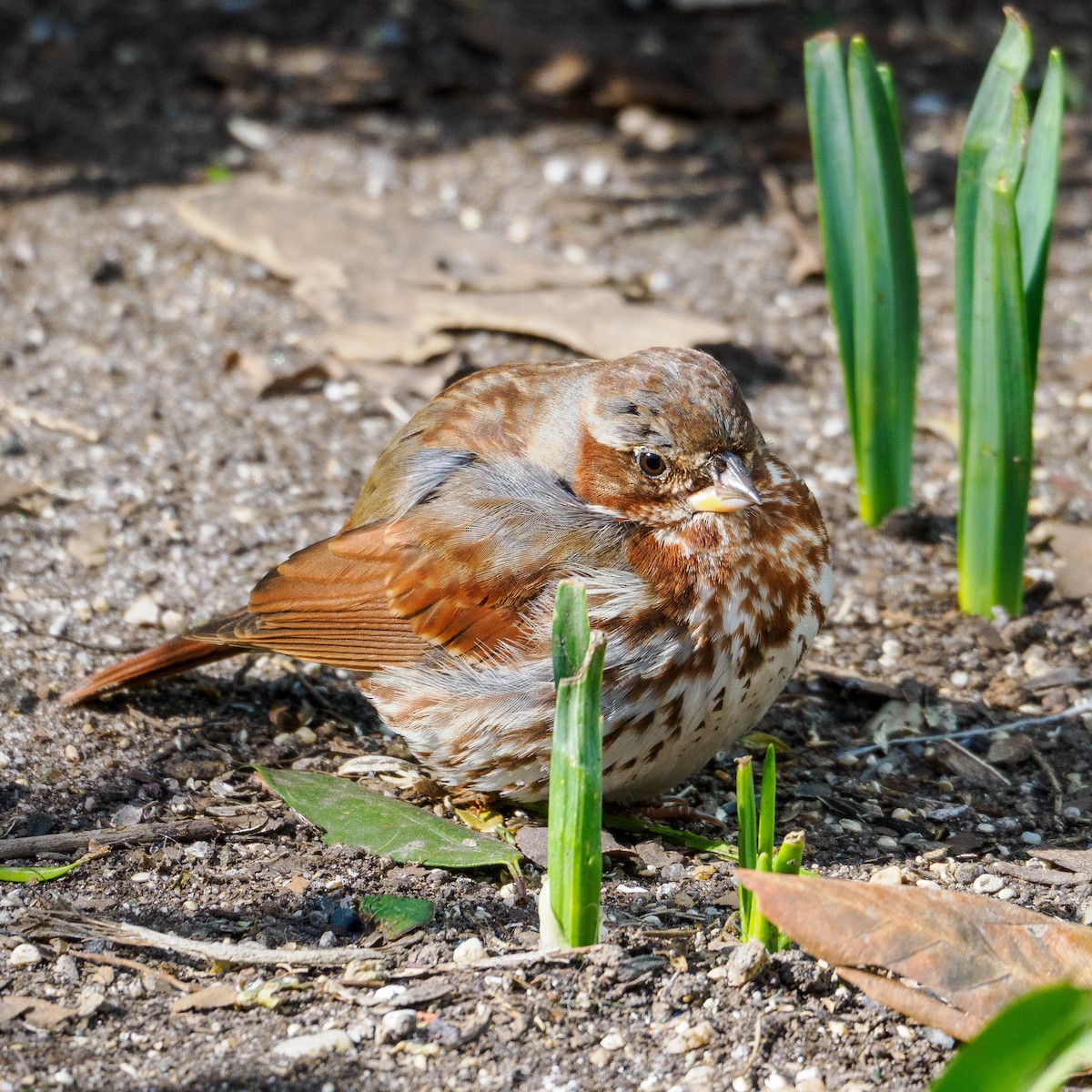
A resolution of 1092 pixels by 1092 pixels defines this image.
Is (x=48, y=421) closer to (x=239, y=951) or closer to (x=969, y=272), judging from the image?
(x=239, y=951)

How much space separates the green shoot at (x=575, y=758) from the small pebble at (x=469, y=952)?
0.28 m

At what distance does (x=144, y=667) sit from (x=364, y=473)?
1.49 meters

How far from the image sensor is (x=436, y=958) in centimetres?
315

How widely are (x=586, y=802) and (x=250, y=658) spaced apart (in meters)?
2.02

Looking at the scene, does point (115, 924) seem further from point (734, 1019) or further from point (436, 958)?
point (734, 1019)

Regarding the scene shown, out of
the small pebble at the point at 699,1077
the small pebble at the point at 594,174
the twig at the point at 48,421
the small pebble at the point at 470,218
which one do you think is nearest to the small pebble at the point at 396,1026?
the small pebble at the point at 699,1077

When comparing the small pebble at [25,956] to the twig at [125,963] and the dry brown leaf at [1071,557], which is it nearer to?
the twig at [125,963]

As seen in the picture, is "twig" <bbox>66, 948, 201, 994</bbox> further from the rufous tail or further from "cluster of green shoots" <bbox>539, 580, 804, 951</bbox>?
the rufous tail

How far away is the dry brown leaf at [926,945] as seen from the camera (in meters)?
2.83

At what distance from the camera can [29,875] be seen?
134 inches

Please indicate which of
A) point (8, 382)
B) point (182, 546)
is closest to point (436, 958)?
point (182, 546)

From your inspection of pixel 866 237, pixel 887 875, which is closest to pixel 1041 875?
pixel 887 875

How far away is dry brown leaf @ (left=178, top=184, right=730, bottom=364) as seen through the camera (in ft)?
19.2

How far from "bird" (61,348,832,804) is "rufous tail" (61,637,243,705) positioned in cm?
12
